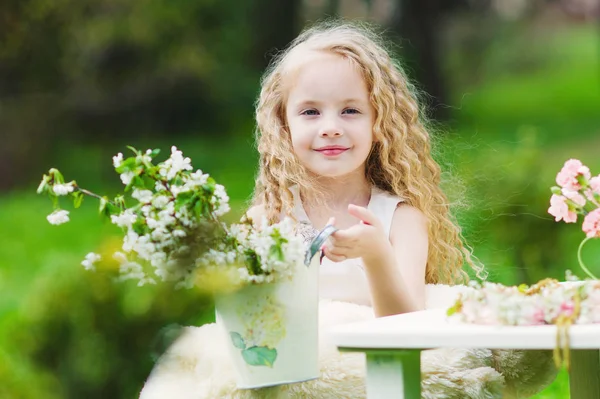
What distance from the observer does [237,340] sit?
7.66 ft

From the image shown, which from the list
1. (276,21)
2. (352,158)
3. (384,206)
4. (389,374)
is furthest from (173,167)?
(276,21)

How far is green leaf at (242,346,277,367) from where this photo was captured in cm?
232

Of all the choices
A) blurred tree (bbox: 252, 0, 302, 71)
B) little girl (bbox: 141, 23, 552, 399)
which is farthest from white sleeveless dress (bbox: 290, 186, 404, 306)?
blurred tree (bbox: 252, 0, 302, 71)

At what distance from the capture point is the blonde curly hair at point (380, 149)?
133 inches

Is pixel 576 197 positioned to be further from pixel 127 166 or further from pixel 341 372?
pixel 127 166

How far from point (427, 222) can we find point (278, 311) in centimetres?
121

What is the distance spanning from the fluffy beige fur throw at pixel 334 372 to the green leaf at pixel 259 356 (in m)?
0.10

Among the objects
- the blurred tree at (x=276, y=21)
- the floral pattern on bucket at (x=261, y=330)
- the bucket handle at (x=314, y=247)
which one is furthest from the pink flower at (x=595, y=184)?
the blurred tree at (x=276, y=21)

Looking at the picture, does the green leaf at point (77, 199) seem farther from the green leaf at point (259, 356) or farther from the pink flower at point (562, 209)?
the pink flower at point (562, 209)

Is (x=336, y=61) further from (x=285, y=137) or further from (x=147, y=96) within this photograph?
(x=147, y=96)

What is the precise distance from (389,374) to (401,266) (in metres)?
1.19

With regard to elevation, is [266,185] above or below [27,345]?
above

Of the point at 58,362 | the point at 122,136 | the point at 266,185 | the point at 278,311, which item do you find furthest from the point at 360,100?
the point at 122,136

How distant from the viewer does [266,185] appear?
11.4ft
